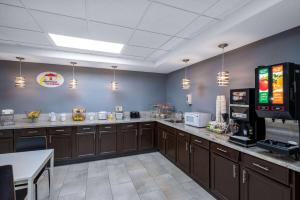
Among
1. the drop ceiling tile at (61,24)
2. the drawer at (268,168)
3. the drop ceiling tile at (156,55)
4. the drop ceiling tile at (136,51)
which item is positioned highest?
the drop ceiling tile at (61,24)

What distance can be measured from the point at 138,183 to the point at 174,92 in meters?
2.76

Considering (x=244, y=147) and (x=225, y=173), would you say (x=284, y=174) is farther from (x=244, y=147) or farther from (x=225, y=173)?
(x=225, y=173)

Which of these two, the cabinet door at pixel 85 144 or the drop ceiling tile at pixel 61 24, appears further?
the cabinet door at pixel 85 144

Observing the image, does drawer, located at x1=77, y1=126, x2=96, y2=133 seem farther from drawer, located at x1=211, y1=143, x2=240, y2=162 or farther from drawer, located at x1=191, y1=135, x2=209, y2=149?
drawer, located at x1=211, y1=143, x2=240, y2=162

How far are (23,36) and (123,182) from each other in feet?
9.94

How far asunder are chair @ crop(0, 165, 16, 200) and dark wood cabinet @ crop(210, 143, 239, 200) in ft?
7.57

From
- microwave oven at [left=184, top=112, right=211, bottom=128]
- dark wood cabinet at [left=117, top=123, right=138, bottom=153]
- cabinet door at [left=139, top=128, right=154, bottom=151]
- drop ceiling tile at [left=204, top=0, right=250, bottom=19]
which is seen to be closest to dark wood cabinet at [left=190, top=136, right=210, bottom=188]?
microwave oven at [left=184, top=112, right=211, bottom=128]

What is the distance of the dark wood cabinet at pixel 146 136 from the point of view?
4023 mm

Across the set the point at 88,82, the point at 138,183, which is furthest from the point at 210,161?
the point at 88,82

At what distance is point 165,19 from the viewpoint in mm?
1990

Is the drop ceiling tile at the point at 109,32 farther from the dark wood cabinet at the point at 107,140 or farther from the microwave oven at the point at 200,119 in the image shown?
the dark wood cabinet at the point at 107,140

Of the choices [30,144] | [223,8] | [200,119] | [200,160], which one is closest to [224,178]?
[200,160]

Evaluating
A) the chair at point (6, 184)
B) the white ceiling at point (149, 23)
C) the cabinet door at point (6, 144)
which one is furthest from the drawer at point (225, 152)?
the cabinet door at point (6, 144)

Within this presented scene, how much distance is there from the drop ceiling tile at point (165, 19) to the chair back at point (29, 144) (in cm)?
236
